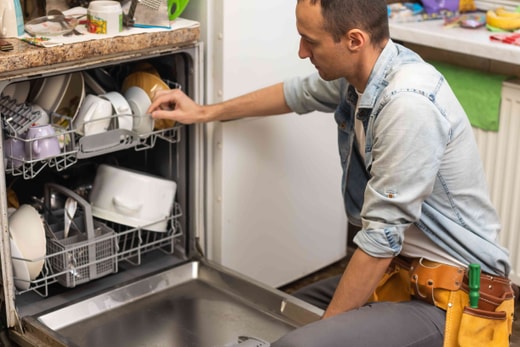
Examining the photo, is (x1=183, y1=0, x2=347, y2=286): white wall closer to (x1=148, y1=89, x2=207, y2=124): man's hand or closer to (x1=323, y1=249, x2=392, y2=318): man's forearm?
(x1=148, y1=89, x2=207, y2=124): man's hand

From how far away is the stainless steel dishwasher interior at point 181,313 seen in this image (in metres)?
2.04

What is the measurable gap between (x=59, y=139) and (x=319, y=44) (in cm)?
68

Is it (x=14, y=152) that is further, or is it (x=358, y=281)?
(x=14, y=152)

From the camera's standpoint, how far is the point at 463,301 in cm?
178

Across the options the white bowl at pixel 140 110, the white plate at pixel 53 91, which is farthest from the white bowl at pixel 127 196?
the white plate at pixel 53 91

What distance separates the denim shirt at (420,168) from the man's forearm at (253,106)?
29cm

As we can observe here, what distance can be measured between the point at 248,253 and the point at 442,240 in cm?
77

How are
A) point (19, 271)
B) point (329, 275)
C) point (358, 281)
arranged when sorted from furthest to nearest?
point (329, 275), point (19, 271), point (358, 281)

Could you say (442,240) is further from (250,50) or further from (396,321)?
(250,50)

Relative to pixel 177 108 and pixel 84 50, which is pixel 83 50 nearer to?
pixel 84 50

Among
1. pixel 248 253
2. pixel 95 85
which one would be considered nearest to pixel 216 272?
pixel 248 253

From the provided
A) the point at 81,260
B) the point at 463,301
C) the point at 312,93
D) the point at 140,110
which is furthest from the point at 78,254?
the point at 463,301

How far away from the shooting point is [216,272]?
2.28 m

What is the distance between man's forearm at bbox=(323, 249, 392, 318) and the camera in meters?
1.74
